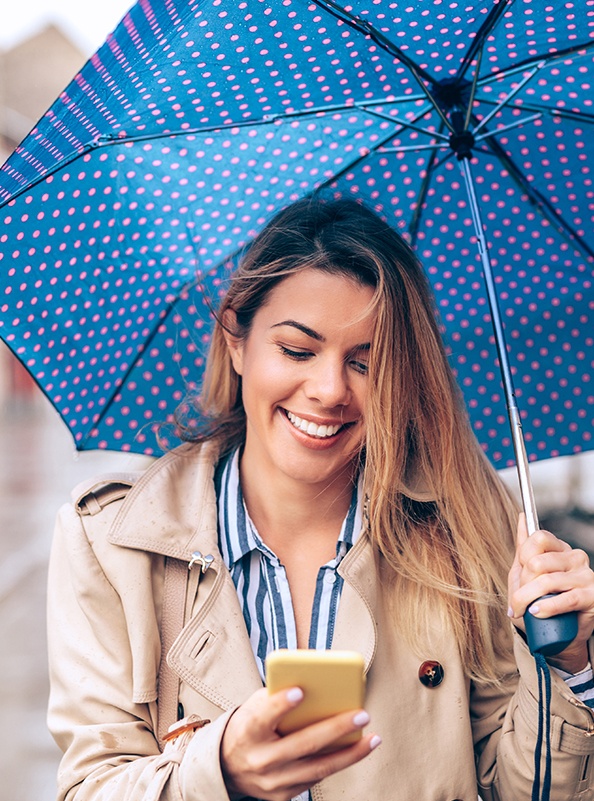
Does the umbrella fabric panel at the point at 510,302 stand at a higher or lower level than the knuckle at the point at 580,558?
higher

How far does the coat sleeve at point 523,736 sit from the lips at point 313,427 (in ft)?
2.19

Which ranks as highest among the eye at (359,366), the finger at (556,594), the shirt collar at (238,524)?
the eye at (359,366)

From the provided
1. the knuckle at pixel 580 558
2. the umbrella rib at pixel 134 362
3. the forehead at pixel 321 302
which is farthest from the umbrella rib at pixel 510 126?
the knuckle at pixel 580 558

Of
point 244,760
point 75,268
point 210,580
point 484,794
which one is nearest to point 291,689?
point 244,760

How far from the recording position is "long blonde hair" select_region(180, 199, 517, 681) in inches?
100

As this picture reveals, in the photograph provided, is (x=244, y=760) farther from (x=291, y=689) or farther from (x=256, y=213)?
(x=256, y=213)

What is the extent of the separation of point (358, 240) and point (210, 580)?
981mm

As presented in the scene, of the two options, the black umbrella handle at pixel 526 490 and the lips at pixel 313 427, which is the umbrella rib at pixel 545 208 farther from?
the lips at pixel 313 427

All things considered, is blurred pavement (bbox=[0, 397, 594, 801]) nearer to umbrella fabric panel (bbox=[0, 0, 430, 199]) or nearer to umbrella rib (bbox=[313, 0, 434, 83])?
umbrella fabric panel (bbox=[0, 0, 430, 199])

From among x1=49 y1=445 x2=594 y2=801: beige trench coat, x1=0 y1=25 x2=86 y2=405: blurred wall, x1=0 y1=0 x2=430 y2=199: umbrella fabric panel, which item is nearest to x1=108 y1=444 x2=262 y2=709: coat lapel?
x1=49 y1=445 x2=594 y2=801: beige trench coat

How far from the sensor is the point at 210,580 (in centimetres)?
248

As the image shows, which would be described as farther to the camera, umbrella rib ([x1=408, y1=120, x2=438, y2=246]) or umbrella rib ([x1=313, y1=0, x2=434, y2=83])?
umbrella rib ([x1=408, y1=120, x2=438, y2=246])

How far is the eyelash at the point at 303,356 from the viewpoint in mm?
2537

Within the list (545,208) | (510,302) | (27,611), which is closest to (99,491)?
(510,302)
